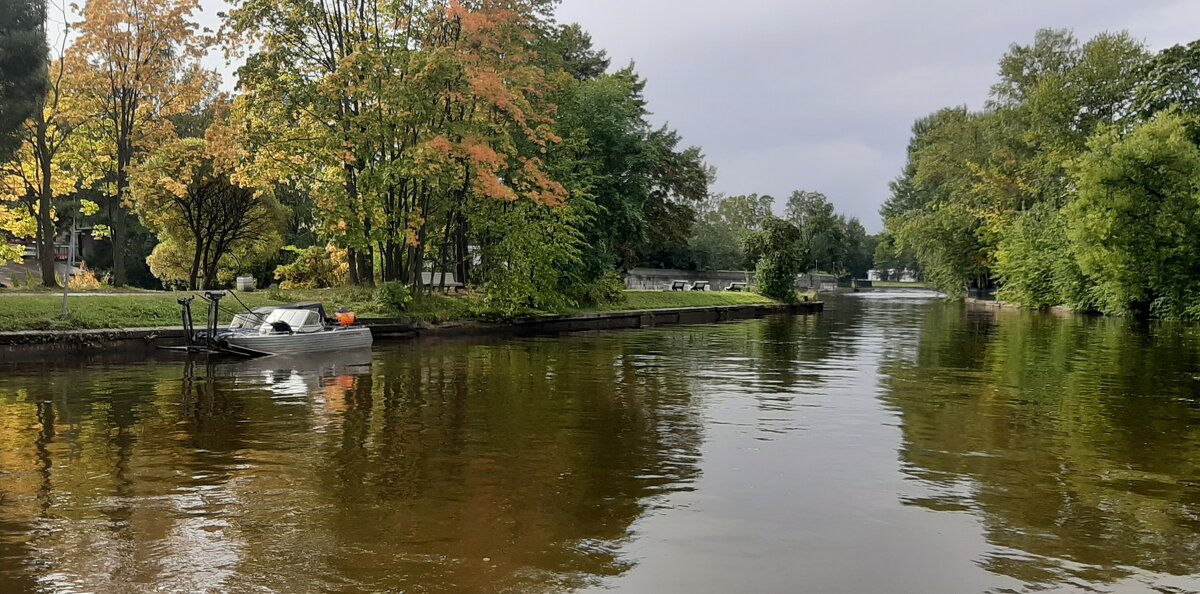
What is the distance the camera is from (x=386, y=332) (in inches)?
1110

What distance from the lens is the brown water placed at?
6188 millimetres

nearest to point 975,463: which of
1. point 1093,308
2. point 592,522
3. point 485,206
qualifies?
point 592,522

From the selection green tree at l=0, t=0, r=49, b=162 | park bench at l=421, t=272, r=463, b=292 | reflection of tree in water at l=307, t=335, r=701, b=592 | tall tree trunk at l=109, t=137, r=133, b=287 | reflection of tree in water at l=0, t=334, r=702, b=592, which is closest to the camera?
reflection of tree in water at l=0, t=334, r=702, b=592

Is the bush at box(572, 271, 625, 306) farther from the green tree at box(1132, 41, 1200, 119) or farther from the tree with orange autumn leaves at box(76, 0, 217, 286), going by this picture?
the green tree at box(1132, 41, 1200, 119)

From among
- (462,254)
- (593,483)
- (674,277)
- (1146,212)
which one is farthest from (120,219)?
(674,277)

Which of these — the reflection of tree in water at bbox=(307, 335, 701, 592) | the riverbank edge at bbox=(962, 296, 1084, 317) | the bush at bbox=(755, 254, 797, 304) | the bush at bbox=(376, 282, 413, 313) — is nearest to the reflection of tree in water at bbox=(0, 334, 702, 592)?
the reflection of tree in water at bbox=(307, 335, 701, 592)

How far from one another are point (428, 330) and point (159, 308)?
8412mm

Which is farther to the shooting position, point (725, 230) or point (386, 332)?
point (725, 230)

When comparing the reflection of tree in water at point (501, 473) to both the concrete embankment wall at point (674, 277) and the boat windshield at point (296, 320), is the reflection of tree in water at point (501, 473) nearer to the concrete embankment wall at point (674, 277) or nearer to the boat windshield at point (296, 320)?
the boat windshield at point (296, 320)

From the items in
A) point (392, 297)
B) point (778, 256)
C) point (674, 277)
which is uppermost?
point (778, 256)

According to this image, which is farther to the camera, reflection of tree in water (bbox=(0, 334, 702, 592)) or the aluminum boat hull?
the aluminum boat hull

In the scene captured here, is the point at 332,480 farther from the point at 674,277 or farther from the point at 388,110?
the point at 674,277

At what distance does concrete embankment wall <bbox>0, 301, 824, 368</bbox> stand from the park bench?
14.9ft

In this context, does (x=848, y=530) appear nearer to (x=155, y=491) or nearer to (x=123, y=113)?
(x=155, y=491)
